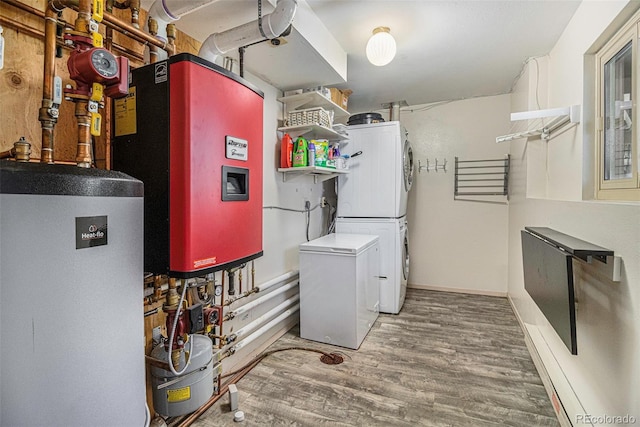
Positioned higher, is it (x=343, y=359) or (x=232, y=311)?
(x=232, y=311)

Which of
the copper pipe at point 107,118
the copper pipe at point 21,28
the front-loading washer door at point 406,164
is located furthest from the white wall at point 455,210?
the copper pipe at point 21,28

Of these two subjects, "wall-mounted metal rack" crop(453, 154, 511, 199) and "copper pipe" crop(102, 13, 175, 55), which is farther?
"wall-mounted metal rack" crop(453, 154, 511, 199)

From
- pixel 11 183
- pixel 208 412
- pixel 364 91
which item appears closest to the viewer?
pixel 11 183

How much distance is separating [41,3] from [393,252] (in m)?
3.00

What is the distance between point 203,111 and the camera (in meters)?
1.19

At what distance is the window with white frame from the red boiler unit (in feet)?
5.96

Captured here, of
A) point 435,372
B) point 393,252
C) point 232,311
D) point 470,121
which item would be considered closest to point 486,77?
point 470,121

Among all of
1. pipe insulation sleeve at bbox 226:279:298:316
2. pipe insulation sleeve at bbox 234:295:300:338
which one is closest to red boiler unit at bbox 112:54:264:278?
pipe insulation sleeve at bbox 226:279:298:316

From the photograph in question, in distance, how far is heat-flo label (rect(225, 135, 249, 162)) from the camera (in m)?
1.31

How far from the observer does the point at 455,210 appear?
397cm

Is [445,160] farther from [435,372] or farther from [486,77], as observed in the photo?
[435,372]

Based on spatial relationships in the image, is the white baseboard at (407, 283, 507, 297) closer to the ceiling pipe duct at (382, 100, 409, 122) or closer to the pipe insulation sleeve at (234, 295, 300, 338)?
the pipe insulation sleeve at (234, 295, 300, 338)

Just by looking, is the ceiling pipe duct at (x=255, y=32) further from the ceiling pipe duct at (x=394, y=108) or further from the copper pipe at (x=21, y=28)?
the ceiling pipe duct at (x=394, y=108)

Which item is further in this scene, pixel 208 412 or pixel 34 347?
pixel 208 412
